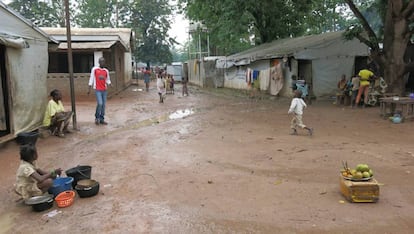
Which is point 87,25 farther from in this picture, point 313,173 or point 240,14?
point 313,173

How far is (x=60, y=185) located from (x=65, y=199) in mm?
285

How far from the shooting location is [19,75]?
851 cm

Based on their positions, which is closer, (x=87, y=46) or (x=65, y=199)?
(x=65, y=199)

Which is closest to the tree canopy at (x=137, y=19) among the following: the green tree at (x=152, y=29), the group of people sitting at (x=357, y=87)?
the green tree at (x=152, y=29)

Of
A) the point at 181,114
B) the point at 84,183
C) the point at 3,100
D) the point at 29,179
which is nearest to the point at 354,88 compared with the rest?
the point at 181,114

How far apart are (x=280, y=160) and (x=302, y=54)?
10.3 m

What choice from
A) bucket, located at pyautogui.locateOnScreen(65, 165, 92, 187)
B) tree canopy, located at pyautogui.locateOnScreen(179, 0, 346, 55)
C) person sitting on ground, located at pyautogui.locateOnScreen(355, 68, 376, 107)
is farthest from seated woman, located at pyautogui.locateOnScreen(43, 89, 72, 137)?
tree canopy, located at pyautogui.locateOnScreen(179, 0, 346, 55)

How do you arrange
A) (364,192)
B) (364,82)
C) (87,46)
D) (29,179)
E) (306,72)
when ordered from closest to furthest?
1. (364,192)
2. (29,179)
3. (364,82)
4. (306,72)
5. (87,46)

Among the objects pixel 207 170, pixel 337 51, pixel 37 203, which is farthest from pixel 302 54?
pixel 37 203

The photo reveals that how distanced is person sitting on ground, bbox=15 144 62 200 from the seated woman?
15.1 feet

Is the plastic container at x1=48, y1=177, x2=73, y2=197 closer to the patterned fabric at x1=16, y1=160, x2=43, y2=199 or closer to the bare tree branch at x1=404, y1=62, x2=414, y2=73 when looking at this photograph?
the patterned fabric at x1=16, y1=160, x2=43, y2=199

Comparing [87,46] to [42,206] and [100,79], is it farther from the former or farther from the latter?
[42,206]

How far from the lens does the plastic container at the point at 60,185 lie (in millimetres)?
4809

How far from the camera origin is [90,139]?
29.5 ft
